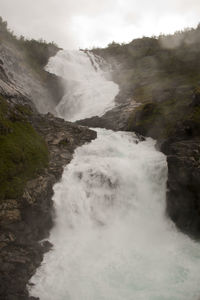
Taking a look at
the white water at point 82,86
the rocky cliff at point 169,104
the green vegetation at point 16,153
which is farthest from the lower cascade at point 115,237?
the white water at point 82,86

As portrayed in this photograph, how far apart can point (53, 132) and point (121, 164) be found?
7.97 meters

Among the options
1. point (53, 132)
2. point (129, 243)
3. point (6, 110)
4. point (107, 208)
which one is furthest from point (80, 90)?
point (129, 243)

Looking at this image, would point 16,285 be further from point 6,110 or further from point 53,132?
point 53,132

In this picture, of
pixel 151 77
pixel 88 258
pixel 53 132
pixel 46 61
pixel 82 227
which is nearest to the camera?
pixel 88 258

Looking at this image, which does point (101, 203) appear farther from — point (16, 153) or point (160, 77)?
point (160, 77)

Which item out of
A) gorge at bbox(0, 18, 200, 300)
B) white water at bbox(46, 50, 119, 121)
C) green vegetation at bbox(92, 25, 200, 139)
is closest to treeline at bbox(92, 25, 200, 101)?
green vegetation at bbox(92, 25, 200, 139)

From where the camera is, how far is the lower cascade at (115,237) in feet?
44.5

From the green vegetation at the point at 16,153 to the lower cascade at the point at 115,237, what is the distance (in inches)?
102

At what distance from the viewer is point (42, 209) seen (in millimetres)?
17391

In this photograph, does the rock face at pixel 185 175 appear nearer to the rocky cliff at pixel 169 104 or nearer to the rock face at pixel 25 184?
the rocky cliff at pixel 169 104

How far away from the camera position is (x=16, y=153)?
1841cm

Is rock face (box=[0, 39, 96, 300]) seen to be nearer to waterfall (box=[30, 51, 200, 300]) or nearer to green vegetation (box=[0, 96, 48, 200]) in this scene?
green vegetation (box=[0, 96, 48, 200])

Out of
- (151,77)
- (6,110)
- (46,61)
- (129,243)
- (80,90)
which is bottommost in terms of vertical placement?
(129,243)

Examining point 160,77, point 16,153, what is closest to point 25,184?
point 16,153
